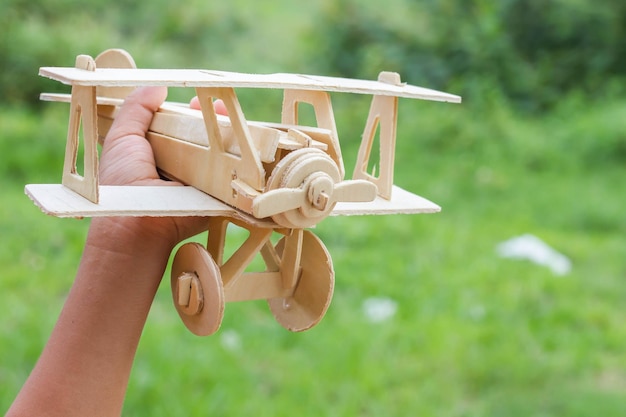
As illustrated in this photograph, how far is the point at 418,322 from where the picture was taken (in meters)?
4.03

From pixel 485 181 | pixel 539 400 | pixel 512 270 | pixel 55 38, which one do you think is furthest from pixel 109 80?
pixel 55 38

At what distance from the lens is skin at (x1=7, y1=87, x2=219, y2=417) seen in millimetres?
1334

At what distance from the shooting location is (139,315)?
4.44ft

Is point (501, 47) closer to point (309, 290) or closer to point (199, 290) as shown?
point (309, 290)

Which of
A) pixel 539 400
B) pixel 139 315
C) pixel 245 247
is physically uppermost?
pixel 245 247

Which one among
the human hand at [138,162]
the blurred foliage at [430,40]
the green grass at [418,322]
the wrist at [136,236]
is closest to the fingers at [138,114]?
the human hand at [138,162]

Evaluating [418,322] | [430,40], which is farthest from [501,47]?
[418,322]

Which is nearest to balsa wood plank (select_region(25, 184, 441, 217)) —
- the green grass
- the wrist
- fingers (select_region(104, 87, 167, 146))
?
the wrist

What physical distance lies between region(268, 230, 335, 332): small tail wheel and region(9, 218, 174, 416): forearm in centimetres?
21

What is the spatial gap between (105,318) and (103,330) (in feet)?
0.06

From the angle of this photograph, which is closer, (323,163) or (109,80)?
(109,80)

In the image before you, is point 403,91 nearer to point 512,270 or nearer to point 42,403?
point 42,403

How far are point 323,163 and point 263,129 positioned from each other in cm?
10

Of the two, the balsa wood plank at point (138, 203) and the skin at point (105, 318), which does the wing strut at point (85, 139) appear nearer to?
the balsa wood plank at point (138, 203)
